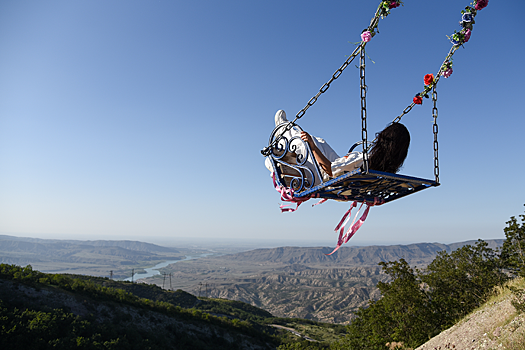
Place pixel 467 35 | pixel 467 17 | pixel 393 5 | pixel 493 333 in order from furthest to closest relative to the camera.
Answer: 1. pixel 493 333
2. pixel 467 35
3. pixel 467 17
4. pixel 393 5

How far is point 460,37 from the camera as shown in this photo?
3713 millimetres

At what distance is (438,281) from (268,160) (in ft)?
49.3

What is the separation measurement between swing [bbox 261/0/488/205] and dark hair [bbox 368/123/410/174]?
0.18 m

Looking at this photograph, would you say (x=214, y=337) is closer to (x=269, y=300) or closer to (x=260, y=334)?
(x=260, y=334)

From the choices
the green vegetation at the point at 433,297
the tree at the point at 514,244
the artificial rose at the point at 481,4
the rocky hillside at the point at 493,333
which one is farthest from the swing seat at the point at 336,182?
the tree at the point at 514,244

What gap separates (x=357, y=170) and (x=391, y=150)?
2.51ft

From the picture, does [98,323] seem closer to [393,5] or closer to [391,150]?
[391,150]

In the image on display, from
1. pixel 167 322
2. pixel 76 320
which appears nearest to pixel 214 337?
pixel 167 322

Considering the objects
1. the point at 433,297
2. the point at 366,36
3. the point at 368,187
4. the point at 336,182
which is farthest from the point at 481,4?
the point at 433,297

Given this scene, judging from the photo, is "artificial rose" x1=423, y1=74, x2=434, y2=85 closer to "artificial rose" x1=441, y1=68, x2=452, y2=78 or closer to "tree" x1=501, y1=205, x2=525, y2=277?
"artificial rose" x1=441, y1=68, x2=452, y2=78

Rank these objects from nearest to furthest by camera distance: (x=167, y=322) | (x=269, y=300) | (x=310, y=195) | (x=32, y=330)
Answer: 1. (x=310, y=195)
2. (x=32, y=330)
3. (x=167, y=322)
4. (x=269, y=300)

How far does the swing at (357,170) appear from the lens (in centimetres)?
358

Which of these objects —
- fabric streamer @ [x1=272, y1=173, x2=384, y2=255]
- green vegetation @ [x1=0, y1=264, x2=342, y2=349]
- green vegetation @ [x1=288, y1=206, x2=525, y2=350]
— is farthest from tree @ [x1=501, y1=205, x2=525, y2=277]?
green vegetation @ [x1=0, y1=264, x2=342, y2=349]

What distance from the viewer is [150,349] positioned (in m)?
22.1
